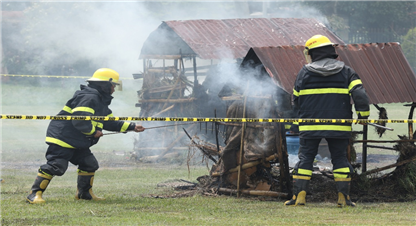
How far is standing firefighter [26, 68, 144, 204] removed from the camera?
709 cm

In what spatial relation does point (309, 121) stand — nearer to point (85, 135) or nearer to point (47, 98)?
point (85, 135)

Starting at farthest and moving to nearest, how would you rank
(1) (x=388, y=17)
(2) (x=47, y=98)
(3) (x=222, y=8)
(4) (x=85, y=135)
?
(3) (x=222, y=8)
(1) (x=388, y=17)
(2) (x=47, y=98)
(4) (x=85, y=135)

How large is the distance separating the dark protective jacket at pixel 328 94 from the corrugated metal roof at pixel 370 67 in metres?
0.63

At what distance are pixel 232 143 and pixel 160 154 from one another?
23.8ft

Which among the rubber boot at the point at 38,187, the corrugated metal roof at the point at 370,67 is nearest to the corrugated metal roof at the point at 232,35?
the corrugated metal roof at the point at 370,67

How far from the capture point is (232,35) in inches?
645

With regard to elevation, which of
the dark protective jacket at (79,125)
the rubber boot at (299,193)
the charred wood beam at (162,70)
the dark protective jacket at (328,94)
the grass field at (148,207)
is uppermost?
the charred wood beam at (162,70)

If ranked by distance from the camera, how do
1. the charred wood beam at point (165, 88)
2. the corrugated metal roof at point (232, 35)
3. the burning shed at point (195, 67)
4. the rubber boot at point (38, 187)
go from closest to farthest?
the rubber boot at point (38, 187) < the burning shed at point (195, 67) < the corrugated metal roof at point (232, 35) < the charred wood beam at point (165, 88)

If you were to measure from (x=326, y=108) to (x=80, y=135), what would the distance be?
3.12 m

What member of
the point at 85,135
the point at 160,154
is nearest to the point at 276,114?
the point at 85,135

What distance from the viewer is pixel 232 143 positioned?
8.03m

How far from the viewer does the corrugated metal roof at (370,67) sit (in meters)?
7.66

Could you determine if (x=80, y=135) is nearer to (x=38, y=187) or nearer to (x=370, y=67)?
(x=38, y=187)

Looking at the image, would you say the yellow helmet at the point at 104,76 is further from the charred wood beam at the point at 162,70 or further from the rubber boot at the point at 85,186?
the charred wood beam at the point at 162,70
